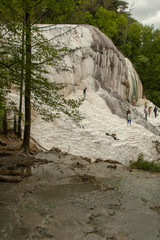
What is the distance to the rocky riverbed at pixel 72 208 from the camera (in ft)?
11.6

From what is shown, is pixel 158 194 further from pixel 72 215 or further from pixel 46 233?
pixel 46 233

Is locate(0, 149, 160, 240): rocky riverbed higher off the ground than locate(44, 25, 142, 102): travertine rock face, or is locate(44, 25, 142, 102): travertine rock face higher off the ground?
locate(44, 25, 142, 102): travertine rock face

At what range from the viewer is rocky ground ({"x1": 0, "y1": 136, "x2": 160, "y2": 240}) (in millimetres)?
3572

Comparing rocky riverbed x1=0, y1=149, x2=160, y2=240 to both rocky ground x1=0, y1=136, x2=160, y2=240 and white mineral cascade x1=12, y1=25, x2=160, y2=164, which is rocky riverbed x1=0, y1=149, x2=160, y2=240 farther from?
white mineral cascade x1=12, y1=25, x2=160, y2=164

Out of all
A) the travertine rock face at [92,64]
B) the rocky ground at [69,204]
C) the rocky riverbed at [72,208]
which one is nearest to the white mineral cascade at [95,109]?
the travertine rock face at [92,64]

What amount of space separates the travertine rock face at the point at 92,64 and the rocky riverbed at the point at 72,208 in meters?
9.86

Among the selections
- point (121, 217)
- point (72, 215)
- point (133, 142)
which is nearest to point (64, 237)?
point (72, 215)

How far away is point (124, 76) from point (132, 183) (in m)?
19.9

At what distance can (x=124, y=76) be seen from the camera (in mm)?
25734

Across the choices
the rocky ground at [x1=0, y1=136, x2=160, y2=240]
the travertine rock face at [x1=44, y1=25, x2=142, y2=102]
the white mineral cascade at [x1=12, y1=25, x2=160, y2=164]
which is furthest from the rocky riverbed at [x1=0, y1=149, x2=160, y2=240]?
the travertine rock face at [x1=44, y1=25, x2=142, y2=102]

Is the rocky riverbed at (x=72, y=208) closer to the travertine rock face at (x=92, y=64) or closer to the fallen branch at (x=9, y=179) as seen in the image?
the fallen branch at (x=9, y=179)

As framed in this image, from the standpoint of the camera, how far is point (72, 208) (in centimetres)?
463

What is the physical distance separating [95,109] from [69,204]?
1190 cm

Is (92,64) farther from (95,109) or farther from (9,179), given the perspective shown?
(9,179)
